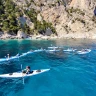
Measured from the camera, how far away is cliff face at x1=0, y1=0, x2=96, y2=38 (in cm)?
16012

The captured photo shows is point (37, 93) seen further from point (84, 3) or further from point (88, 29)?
point (84, 3)

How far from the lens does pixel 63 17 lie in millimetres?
166500

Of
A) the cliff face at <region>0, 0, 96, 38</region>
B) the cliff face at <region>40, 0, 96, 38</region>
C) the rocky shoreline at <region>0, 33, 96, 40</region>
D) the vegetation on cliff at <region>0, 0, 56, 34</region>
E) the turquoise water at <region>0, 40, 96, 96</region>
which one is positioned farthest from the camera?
the cliff face at <region>40, 0, 96, 38</region>

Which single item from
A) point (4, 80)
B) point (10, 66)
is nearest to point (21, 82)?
point (4, 80)

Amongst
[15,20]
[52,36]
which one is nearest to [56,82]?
[52,36]

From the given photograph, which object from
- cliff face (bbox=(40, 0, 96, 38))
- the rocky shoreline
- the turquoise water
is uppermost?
cliff face (bbox=(40, 0, 96, 38))

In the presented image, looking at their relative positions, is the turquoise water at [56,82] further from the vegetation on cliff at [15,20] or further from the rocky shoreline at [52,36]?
the vegetation on cliff at [15,20]

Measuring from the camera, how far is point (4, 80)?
42719 mm

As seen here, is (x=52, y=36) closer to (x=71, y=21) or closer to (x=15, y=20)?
(x=71, y=21)

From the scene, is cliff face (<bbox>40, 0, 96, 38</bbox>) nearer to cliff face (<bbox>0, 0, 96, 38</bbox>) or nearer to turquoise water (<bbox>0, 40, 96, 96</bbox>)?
cliff face (<bbox>0, 0, 96, 38</bbox>)

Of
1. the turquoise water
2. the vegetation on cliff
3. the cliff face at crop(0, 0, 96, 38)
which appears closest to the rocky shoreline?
the cliff face at crop(0, 0, 96, 38)

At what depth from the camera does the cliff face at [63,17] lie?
160 metres

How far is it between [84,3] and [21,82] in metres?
155

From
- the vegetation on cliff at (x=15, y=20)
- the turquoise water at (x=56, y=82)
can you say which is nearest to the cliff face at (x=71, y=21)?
the vegetation on cliff at (x=15, y=20)
